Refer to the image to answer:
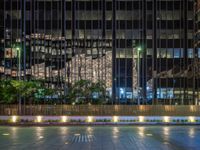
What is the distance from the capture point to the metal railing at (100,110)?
6531 cm

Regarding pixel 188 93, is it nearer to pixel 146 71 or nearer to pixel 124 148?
pixel 146 71

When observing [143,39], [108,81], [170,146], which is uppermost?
[143,39]

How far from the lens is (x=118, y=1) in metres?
101

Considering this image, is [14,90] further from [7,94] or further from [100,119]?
[100,119]

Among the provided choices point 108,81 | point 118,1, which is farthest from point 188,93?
point 118,1

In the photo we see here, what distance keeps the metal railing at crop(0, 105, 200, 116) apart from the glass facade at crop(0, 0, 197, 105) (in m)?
32.2

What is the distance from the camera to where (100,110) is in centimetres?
6650

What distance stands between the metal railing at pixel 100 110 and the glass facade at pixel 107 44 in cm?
3219

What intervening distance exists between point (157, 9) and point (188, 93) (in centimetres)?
1701

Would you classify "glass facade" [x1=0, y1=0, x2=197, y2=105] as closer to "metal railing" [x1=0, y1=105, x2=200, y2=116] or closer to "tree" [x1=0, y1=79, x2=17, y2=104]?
"tree" [x1=0, y1=79, x2=17, y2=104]

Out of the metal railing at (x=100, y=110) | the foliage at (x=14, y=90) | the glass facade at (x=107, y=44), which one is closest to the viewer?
the metal railing at (x=100, y=110)

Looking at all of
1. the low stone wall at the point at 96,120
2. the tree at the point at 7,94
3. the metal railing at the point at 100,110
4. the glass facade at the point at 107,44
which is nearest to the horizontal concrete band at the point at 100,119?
the low stone wall at the point at 96,120

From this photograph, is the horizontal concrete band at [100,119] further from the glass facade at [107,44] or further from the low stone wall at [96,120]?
the glass facade at [107,44]

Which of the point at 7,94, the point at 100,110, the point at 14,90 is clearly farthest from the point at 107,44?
the point at 100,110
